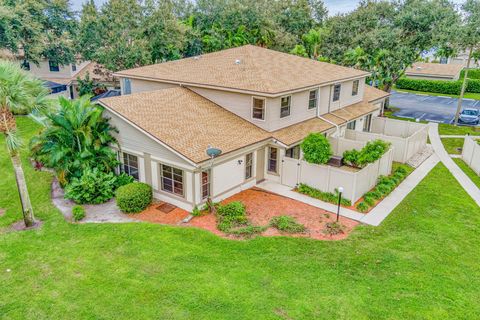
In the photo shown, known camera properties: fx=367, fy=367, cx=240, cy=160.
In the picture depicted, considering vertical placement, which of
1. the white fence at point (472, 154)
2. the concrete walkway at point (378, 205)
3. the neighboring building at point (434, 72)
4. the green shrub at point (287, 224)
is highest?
the neighboring building at point (434, 72)

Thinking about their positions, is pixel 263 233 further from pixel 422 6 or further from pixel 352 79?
pixel 422 6

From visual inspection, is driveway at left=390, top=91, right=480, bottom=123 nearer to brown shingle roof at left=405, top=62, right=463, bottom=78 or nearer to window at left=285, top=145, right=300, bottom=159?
brown shingle roof at left=405, top=62, right=463, bottom=78

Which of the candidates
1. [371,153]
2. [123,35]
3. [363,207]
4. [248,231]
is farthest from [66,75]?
[363,207]

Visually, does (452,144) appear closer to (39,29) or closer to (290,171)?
(290,171)

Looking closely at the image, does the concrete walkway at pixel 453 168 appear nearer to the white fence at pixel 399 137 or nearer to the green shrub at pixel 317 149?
the white fence at pixel 399 137

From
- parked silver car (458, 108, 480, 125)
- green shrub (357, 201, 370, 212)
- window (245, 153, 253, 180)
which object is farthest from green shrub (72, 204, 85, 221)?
parked silver car (458, 108, 480, 125)

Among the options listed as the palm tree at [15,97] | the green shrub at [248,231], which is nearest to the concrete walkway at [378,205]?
the green shrub at [248,231]
